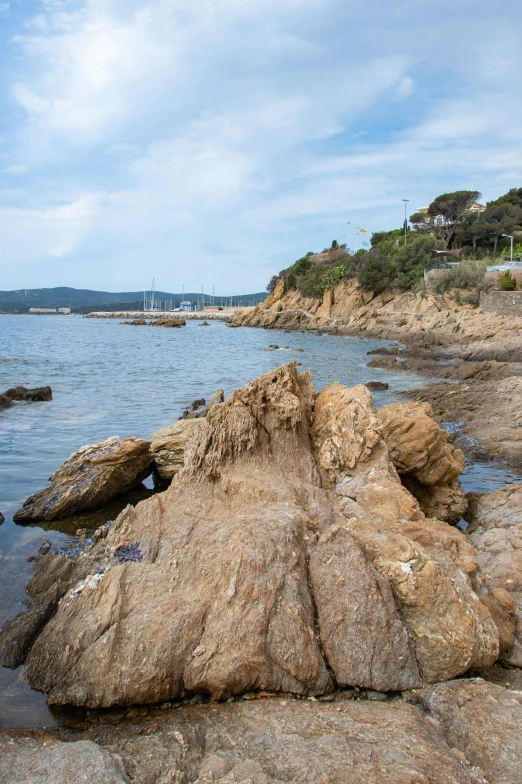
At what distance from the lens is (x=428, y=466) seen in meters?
8.85

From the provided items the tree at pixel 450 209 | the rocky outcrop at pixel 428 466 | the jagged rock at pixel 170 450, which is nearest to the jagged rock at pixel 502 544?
the rocky outcrop at pixel 428 466

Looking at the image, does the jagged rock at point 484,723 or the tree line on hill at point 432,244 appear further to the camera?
the tree line on hill at point 432,244

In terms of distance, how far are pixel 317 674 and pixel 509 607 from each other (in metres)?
2.30

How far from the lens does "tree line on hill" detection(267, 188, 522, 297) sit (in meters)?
68.5

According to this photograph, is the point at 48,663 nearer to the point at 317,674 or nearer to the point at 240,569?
the point at 240,569

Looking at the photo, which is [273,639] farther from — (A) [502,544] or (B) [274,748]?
(A) [502,544]

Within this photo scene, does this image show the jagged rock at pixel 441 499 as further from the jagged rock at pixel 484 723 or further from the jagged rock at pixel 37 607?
the jagged rock at pixel 37 607

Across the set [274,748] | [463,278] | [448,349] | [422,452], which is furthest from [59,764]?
[463,278]

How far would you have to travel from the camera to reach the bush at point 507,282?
46375 millimetres

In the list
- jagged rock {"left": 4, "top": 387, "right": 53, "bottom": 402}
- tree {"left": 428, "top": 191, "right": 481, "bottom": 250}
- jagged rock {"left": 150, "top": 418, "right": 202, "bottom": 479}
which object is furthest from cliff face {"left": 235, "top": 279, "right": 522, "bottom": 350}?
jagged rock {"left": 150, "top": 418, "right": 202, "bottom": 479}

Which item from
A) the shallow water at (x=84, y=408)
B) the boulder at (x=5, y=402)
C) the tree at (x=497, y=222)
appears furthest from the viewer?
the tree at (x=497, y=222)

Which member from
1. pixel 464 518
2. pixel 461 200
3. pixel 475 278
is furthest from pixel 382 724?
pixel 461 200

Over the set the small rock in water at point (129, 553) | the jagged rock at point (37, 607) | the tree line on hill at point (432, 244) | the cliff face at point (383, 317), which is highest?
the tree line on hill at point (432, 244)

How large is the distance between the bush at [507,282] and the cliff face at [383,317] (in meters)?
2.92
